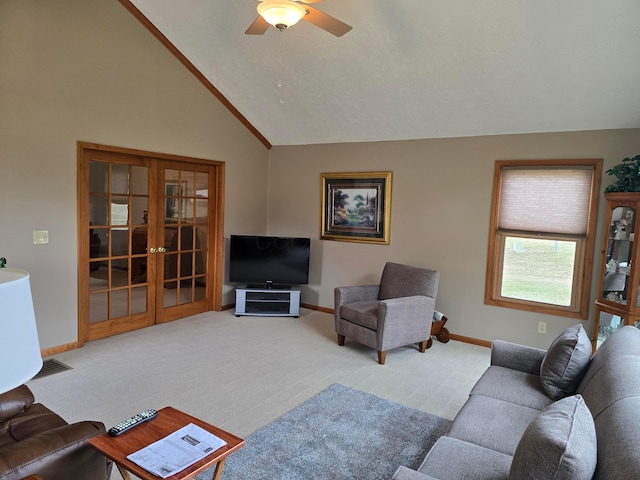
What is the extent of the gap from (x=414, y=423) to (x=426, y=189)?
9.29ft

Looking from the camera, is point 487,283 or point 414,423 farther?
point 487,283

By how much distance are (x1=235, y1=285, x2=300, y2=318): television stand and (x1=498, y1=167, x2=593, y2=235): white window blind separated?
2686 mm

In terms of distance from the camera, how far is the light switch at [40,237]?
12.7 ft

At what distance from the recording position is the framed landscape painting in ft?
17.7

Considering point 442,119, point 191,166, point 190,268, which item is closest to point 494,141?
point 442,119

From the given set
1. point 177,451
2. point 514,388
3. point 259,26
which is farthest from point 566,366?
point 259,26

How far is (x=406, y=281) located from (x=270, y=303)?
6.27 feet

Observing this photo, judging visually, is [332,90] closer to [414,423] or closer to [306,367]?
[306,367]

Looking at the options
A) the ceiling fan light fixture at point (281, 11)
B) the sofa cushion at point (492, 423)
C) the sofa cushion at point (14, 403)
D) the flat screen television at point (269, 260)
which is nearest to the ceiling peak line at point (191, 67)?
the flat screen television at point (269, 260)

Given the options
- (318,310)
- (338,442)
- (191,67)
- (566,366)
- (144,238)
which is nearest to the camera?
(566,366)

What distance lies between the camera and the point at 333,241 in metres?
5.89

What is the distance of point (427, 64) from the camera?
3.94 meters

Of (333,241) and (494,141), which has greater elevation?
(494,141)

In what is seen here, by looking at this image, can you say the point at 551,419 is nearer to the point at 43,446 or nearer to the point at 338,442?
the point at 338,442
